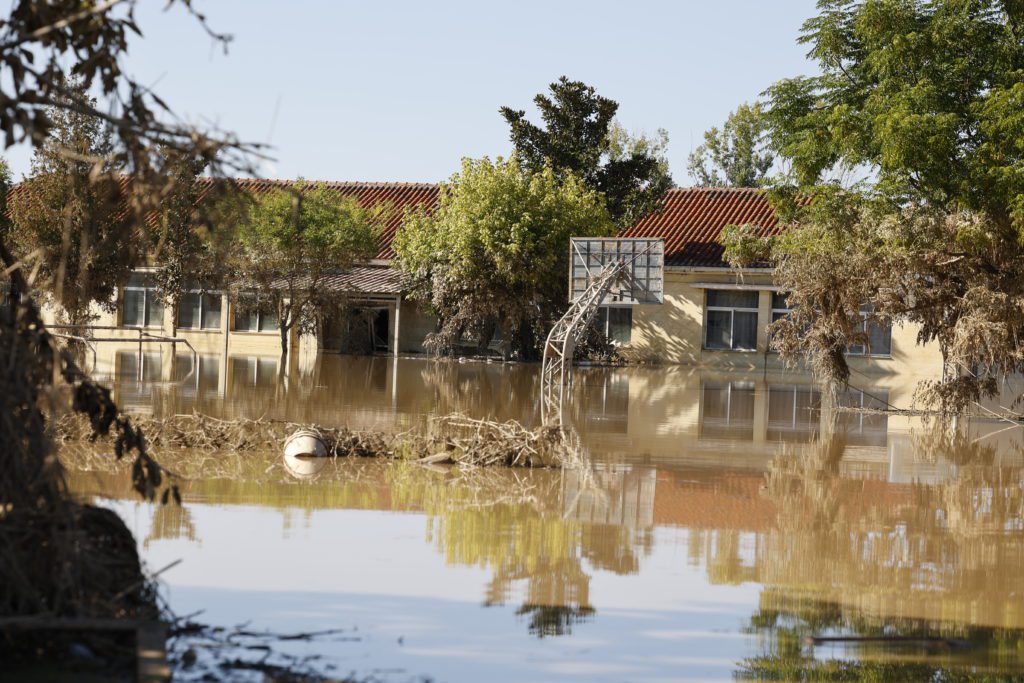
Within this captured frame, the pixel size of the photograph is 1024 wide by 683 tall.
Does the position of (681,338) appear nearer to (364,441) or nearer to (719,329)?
(719,329)

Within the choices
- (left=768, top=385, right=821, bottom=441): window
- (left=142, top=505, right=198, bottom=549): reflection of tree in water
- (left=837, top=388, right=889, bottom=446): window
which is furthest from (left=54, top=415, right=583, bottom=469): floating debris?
(left=837, top=388, right=889, bottom=446): window

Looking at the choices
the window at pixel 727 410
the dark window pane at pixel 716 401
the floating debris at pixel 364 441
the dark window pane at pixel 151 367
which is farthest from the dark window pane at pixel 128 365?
the window at pixel 727 410

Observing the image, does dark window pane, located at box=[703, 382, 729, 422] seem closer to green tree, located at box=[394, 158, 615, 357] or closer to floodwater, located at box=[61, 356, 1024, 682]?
floodwater, located at box=[61, 356, 1024, 682]

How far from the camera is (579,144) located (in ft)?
130

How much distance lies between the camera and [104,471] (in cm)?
1250

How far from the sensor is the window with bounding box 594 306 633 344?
40.6m

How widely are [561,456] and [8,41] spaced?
10125 mm

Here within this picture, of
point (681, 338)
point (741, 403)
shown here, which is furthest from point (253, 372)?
point (681, 338)

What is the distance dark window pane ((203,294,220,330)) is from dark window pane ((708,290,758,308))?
52.8 ft

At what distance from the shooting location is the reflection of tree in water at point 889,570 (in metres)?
7.44

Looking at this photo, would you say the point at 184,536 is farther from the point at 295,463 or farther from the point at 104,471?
the point at 295,463

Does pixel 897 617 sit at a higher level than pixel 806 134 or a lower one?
lower

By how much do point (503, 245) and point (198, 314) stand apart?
12.5 metres

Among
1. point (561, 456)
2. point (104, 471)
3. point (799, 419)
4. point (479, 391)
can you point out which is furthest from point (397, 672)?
point (479, 391)
